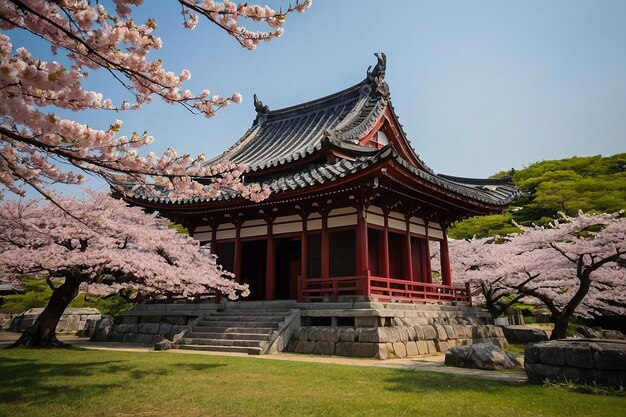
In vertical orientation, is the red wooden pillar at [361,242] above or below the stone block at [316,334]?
above

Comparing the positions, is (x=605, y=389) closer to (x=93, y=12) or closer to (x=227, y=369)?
(x=227, y=369)

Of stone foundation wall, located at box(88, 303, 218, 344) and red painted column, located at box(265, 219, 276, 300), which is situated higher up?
red painted column, located at box(265, 219, 276, 300)

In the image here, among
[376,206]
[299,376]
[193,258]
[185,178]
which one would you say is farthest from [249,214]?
[185,178]

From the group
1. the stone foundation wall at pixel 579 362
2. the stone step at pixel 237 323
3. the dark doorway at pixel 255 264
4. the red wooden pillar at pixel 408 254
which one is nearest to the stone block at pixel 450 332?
the red wooden pillar at pixel 408 254

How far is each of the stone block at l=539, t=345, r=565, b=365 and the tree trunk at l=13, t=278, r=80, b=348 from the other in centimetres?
1333

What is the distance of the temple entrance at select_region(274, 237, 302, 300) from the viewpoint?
1959 cm

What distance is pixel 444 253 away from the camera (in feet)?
61.4

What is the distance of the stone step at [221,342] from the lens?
1226 centimetres

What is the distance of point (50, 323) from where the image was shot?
520 inches

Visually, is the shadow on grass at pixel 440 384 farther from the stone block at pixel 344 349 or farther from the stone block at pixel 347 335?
the stone block at pixel 347 335

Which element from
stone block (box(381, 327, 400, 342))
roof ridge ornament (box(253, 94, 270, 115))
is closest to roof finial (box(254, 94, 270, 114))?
roof ridge ornament (box(253, 94, 270, 115))

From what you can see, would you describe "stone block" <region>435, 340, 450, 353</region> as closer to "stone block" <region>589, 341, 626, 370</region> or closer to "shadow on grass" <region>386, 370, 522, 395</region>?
"shadow on grass" <region>386, 370, 522, 395</region>

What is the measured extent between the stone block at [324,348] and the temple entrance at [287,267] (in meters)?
7.14

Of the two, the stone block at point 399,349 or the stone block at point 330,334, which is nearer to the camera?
the stone block at point 399,349
